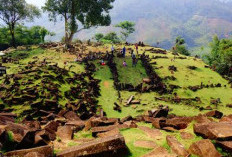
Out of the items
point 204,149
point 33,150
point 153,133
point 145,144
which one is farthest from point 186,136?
point 33,150

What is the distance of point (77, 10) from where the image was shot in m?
31.2

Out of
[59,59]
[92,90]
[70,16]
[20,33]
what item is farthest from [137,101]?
[20,33]

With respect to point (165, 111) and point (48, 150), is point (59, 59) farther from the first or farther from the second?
point (48, 150)

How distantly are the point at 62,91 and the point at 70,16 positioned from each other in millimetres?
23199

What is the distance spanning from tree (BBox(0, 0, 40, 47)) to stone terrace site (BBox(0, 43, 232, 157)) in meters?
15.6

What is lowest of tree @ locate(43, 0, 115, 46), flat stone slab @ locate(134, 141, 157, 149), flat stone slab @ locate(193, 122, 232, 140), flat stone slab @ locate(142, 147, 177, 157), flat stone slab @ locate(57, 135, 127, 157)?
flat stone slab @ locate(134, 141, 157, 149)

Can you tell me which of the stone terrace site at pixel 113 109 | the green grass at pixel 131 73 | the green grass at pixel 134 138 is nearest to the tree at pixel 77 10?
the stone terrace site at pixel 113 109

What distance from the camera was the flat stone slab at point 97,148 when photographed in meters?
3.90

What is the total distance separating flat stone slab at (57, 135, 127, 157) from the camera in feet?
12.8

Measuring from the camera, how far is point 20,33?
2244 inches

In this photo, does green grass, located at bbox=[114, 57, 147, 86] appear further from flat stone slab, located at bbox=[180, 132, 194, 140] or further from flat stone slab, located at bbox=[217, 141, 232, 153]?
flat stone slab, located at bbox=[217, 141, 232, 153]

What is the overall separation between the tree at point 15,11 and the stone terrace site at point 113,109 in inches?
614

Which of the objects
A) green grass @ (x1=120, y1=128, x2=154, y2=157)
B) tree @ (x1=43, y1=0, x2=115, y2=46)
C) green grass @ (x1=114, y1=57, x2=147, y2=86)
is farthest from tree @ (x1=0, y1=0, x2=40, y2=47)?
green grass @ (x1=120, y1=128, x2=154, y2=157)

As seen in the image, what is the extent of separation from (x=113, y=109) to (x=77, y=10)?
24.0 meters
